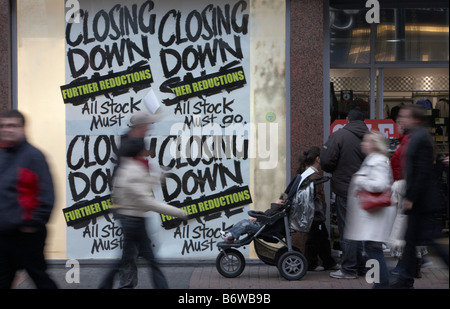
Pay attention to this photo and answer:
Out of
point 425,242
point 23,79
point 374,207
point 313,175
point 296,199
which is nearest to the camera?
point 425,242

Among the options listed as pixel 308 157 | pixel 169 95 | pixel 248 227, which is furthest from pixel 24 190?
pixel 308 157

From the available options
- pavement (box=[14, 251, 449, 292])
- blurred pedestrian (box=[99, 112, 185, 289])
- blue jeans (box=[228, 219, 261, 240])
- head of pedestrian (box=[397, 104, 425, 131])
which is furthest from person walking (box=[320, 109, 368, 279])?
blurred pedestrian (box=[99, 112, 185, 289])

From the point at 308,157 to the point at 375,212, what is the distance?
212 cm

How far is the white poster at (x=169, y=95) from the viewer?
935 centimetres

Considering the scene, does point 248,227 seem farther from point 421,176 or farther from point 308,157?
point 421,176

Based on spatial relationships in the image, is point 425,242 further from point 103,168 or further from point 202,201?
point 103,168

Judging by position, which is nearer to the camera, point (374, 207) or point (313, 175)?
point (374, 207)

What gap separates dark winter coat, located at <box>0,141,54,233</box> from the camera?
557 cm

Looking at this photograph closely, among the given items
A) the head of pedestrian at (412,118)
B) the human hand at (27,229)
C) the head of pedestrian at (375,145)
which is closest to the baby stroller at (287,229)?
the head of pedestrian at (375,145)

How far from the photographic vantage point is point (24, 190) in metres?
5.64

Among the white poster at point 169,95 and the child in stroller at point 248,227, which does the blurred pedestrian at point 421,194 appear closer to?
the child in stroller at point 248,227

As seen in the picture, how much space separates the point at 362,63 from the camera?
9.74 meters
